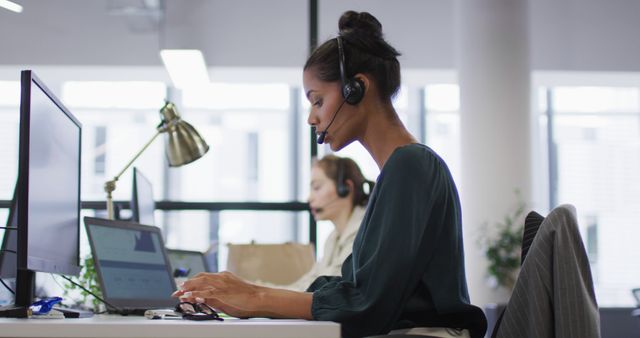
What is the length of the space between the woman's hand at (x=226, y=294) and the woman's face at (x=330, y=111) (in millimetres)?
402

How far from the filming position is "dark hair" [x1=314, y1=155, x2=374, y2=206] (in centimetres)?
393

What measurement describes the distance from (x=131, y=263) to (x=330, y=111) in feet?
2.60

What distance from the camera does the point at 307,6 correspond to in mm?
6465

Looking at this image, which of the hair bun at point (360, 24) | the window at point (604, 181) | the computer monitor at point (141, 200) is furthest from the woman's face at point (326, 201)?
the window at point (604, 181)

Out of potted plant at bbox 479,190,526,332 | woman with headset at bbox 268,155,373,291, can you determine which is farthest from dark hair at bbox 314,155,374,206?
potted plant at bbox 479,190,526,332

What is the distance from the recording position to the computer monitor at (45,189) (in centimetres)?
153

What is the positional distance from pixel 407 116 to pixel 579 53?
Answer: 1.52 m

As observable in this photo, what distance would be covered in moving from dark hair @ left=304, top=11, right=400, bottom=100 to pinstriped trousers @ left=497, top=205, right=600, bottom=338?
0.48 meters

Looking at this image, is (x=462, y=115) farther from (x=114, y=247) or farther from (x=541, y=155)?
(x=114, y=247)

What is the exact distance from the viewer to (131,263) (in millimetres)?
2223

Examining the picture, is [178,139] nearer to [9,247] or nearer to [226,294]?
[9,247]

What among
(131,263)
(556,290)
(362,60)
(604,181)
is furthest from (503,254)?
(556,290)

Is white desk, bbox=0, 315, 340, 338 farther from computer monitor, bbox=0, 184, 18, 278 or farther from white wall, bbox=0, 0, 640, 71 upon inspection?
white wall, bbox=0, 0, 640, 71

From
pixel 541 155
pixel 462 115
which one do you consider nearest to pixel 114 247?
pixel 462 115
